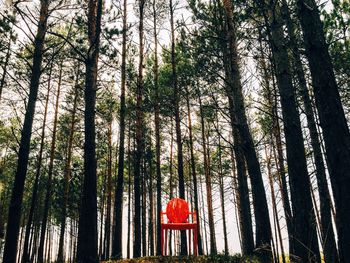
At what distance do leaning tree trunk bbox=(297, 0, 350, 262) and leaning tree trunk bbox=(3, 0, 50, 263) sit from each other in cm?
632

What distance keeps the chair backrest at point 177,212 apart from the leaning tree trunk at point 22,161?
A: 3419mm

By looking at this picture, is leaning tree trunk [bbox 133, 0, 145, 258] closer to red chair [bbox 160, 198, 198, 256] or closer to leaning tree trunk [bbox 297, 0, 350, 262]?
red chair [bbox 160, 198, 198, 256]

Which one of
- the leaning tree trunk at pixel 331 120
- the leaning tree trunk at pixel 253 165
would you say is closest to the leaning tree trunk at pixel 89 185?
the leaning tree trunk at pixel 253 165

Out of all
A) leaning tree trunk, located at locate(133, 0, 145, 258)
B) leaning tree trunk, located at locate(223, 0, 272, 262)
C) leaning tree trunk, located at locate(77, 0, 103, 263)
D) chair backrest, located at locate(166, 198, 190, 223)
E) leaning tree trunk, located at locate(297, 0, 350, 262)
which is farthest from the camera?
leaning tree trunk, located at locate(133, 0, 145, 258)

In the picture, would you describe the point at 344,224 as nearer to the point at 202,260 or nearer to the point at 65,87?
the point at 202,260

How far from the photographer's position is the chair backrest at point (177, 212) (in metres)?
6.76

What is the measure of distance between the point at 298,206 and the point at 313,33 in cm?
234

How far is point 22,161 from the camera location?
6.79 meters

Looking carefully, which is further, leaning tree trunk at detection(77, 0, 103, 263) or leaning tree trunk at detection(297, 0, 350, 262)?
leaning tree trunk at detection(77, 0, 103, 263)

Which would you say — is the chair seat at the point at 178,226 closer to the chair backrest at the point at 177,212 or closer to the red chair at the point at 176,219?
the red chair at the point at 176,219

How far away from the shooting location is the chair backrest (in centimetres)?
676

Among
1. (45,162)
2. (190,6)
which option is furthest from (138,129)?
(45,162)

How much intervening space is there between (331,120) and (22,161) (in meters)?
6.68

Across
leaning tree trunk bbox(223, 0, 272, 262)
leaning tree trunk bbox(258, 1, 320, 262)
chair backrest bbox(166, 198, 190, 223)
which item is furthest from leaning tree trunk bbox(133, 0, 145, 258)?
leaning tree trunk bbox(258, 1, 320, 262)
